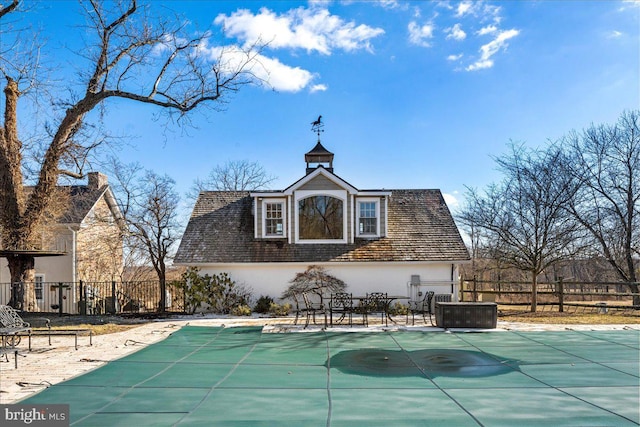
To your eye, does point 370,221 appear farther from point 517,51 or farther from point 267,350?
point 267,350

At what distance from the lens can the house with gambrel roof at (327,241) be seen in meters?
18.7

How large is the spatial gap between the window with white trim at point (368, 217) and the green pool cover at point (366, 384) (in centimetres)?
827

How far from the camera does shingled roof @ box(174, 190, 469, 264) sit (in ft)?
61.1

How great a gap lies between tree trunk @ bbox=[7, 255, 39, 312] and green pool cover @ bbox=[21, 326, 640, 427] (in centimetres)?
935

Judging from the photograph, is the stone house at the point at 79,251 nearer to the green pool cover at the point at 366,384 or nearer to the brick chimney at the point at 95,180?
the brick chimney at the point at 95,180

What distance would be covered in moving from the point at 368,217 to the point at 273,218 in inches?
164

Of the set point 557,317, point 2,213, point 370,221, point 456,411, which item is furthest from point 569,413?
point 2,213

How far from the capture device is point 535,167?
21.4 meters

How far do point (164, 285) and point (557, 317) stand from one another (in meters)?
16.1

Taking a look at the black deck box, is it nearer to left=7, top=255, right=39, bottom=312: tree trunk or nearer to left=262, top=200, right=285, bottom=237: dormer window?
left=262, top=200, right=285, bottom=237: dormer window

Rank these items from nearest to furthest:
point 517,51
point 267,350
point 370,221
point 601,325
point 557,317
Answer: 1. point 267,350
2. point 517,51
3. point 601,325
4. point 557,317
5. point 370,221

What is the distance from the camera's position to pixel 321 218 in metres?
19.5

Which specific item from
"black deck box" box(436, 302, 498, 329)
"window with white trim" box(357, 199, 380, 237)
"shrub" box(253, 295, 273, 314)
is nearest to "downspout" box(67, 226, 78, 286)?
"shrub" box(253, 295, 273, 314)

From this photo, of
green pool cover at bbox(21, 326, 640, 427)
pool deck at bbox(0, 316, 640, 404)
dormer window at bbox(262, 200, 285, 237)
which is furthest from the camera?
dormer window at bbox(262, 200, 285, 237)
